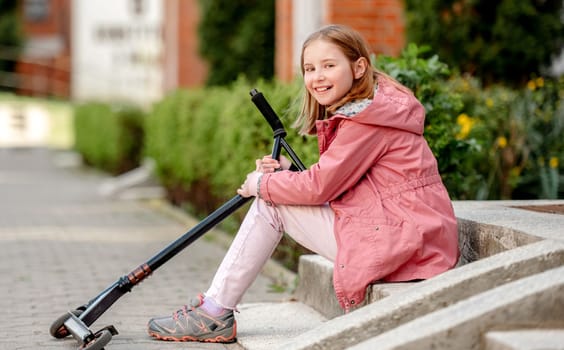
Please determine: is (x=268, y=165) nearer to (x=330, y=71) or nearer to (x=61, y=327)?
(x=330, y=71)

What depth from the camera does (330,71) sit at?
425 cm

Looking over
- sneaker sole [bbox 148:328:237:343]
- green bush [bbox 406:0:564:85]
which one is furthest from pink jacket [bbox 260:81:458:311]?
green bush [bbox 406:0:564:85]

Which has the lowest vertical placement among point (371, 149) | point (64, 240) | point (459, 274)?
point (64, 240)

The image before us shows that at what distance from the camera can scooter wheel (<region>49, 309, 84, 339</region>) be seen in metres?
4.48

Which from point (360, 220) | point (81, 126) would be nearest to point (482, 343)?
point (360, 220)

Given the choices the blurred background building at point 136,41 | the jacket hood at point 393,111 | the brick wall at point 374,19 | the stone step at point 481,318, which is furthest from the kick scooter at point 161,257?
the brick wall at point 374,19

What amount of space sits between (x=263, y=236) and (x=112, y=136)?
12.3 m

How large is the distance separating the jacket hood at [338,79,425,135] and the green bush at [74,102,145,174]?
37.8 ft

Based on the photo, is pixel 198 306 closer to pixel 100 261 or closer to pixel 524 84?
pixel 100 261

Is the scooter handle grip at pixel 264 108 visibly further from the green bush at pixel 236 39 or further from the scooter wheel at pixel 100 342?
the green bush at pixel 236 39

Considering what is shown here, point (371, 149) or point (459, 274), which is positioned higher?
point (371, 149)

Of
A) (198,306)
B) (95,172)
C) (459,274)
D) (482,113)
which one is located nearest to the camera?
(459,274)

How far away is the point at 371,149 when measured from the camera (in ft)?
13.5

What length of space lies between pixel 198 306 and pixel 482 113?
3541 mm
